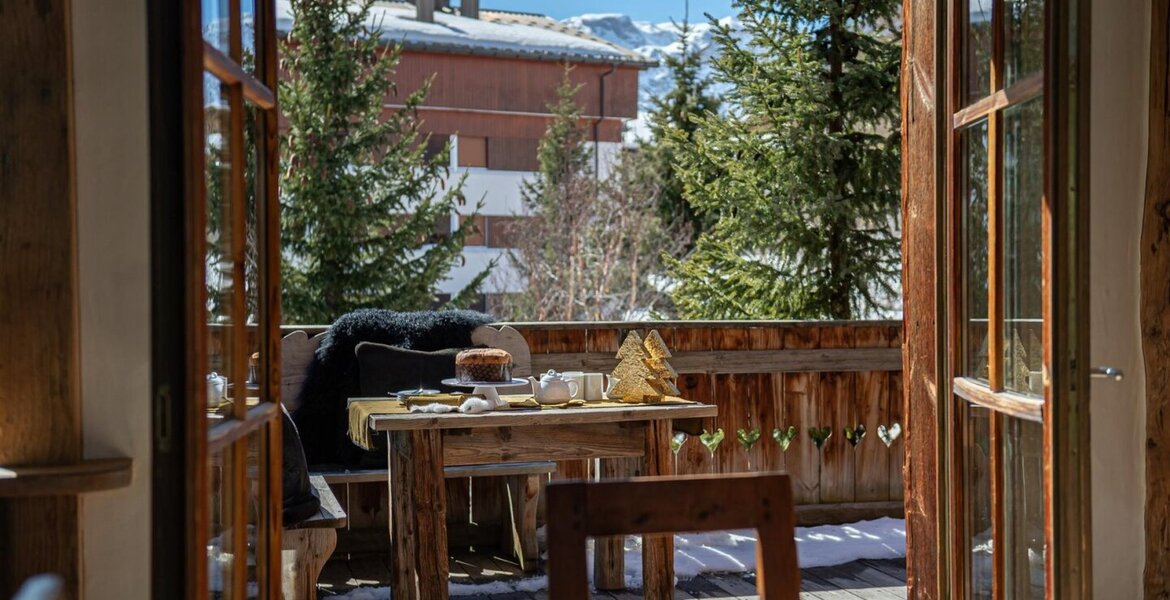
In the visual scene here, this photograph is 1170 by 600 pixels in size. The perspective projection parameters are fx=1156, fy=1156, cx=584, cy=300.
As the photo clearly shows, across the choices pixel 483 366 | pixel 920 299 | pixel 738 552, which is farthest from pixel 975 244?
pixel 738 552

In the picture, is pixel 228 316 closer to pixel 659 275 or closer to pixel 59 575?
pixel 59 575

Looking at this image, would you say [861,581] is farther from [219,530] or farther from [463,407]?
[219,530]

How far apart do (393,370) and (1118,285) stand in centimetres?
313

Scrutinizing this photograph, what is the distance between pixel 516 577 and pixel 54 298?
3.00 metres

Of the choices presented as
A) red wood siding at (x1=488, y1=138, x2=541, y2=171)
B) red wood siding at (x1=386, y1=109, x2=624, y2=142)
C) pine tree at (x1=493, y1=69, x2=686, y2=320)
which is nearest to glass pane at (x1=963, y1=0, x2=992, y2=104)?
pine tree at (x1=493, y1=69, x2=686, y2=320)

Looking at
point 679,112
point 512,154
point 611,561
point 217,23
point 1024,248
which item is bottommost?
point 611,561

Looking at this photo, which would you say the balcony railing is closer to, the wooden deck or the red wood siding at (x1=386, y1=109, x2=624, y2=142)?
the wooden deck

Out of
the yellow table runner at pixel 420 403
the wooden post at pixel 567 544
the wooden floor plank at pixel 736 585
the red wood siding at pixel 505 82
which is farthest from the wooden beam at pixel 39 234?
the red wood siding at pixel 505 82

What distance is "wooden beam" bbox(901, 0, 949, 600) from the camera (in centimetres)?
377

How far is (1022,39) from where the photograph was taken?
2545mm

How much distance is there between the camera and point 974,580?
112 inches

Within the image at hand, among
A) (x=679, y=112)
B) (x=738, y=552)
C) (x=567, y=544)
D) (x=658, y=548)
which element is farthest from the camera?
(x=679, y=112)

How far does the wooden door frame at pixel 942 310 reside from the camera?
231 centimetres

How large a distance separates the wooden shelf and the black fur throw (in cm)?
281
